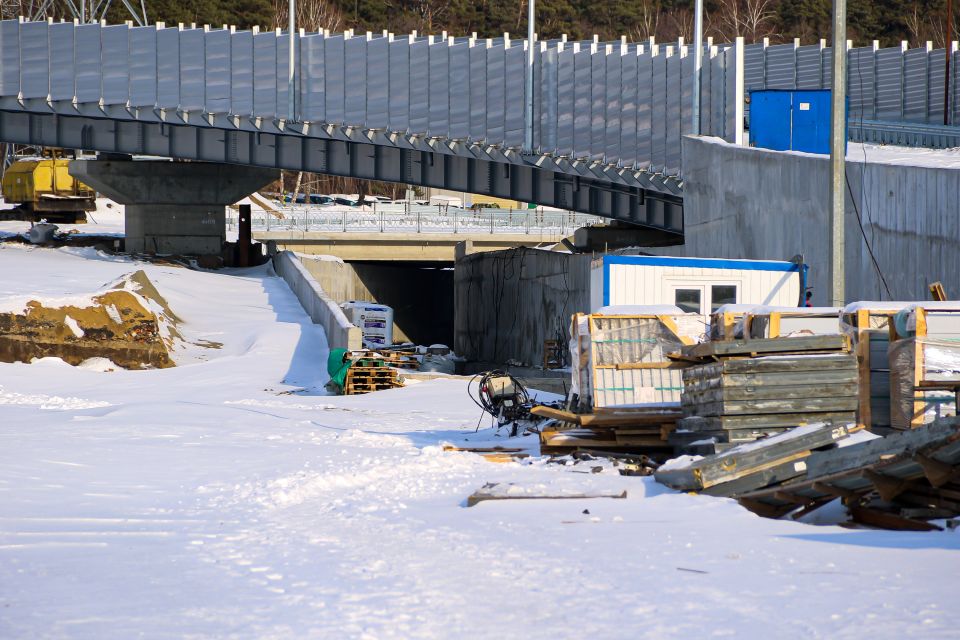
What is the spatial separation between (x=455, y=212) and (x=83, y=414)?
179 ft

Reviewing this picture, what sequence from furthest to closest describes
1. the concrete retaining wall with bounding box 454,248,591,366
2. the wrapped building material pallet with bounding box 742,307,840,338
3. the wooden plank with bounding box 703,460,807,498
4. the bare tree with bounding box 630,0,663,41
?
the bare tree with bounding box 630,0,663,41 → the concrete retaining wall with bounding box 454,248,591,366 → the wrapped building material pallet with bounding box 742,307,840,338 → the wooden plank with bounding box 703,460,807,498

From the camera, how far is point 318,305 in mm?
35625

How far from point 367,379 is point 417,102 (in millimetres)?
25482

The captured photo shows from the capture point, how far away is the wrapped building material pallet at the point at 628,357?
16.8 meters

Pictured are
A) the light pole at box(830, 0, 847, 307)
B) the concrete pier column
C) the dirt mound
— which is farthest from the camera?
the concrete pier column

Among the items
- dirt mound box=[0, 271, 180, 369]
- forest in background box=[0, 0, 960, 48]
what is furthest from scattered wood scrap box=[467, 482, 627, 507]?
forest in background box=[0, 0, 960, 48]

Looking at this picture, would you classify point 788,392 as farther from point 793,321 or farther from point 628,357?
point 628,357

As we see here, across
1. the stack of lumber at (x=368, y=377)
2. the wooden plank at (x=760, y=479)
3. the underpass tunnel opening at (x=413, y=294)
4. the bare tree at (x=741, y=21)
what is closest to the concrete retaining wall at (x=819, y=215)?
the wooden plank at (x=760, y=479)

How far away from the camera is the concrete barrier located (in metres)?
28.2

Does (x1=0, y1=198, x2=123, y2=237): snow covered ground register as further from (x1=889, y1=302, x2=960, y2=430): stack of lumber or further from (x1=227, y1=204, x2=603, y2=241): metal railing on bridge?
(x1=889, y1=302, x2=960, y2=430): stack of lumber

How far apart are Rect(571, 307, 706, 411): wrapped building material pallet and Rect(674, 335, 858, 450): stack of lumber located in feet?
9.89

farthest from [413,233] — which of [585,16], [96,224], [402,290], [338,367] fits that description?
[585,16]

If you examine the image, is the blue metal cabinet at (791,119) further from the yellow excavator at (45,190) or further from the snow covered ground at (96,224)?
the yellow excavator at (45,190)

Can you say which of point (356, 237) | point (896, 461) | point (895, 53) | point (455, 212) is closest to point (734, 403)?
point (896, 461)
